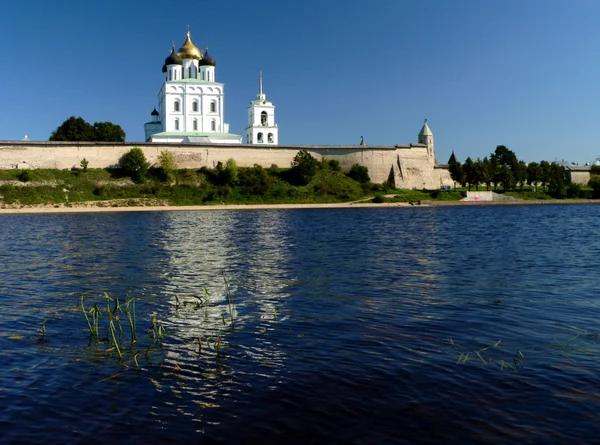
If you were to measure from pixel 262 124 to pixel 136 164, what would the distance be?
21.9 meters

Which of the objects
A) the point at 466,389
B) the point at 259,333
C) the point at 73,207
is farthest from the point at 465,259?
the point at 73,207

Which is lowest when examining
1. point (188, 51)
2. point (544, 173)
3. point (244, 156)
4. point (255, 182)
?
point (255, 182)

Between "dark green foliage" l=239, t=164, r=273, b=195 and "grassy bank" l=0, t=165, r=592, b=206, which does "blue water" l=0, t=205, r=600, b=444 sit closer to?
"grassy bank" l=0, t=165, r=592, b=206

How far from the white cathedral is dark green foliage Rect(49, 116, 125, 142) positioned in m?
6.80

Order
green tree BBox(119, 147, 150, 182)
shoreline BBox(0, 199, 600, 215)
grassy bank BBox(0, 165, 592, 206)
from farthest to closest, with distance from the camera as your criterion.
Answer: green tree BBox(119, 147, 150, 182)
grassy bank BBox(0, 165, 592, 206)
shoreline BBox(0, 199, 600, 215)

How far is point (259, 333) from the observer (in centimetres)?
888

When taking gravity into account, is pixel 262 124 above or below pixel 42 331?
above

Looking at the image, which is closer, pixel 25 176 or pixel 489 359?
pixel 489 359

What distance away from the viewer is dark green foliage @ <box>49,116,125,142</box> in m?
71.8

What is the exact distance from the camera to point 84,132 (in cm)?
7225

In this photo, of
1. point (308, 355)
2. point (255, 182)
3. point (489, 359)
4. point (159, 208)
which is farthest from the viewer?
point (255, 182)

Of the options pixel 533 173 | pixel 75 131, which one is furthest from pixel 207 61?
pixel 533 173

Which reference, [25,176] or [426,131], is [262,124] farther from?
[25,176]

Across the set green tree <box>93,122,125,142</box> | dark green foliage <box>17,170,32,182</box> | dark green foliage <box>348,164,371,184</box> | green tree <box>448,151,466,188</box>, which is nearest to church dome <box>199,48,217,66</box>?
green tree <box>93,122,125,142</box>
